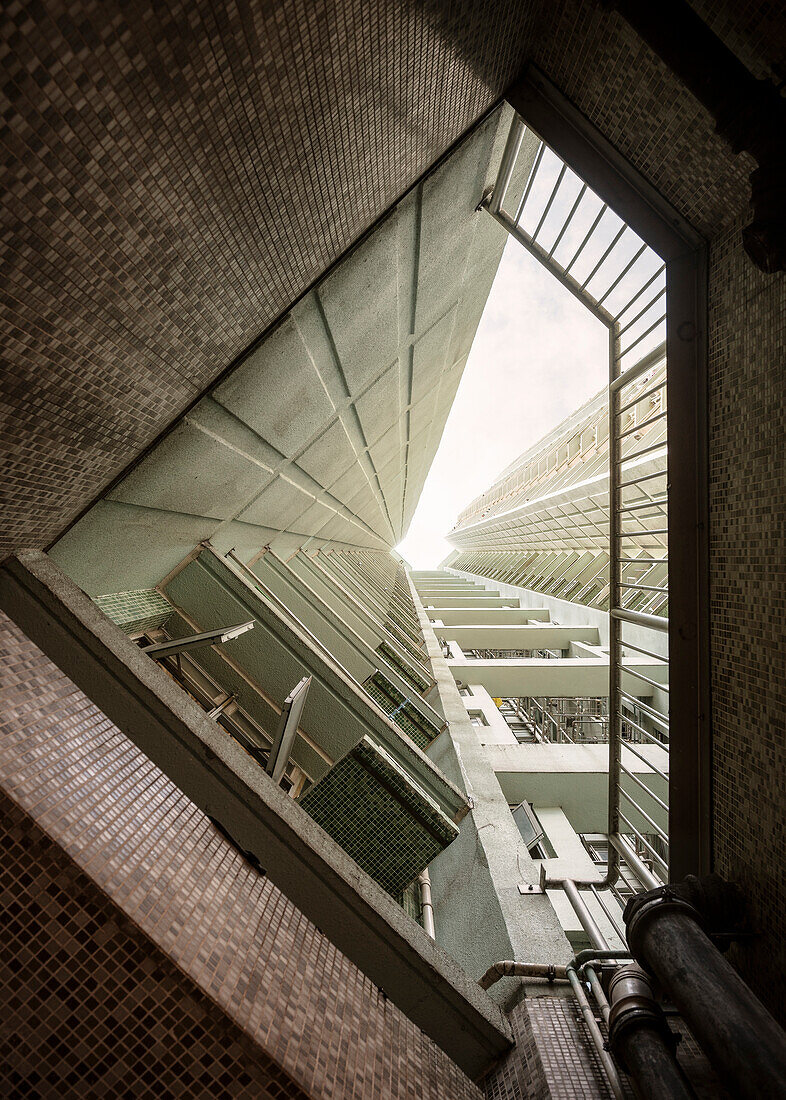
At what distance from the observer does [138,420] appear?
178 centimetres

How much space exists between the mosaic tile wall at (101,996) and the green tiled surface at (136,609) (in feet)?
5.65

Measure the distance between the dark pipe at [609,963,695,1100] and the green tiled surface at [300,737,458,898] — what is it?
1.21 metres

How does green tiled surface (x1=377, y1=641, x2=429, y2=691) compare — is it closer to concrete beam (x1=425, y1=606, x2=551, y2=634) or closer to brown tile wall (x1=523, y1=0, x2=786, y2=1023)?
brown tile wall (x1=523, y1=0, x2=786, y2=1023)

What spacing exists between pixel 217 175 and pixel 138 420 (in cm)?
78

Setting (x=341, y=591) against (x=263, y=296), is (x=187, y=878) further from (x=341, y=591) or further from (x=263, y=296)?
(x=341, y=591)

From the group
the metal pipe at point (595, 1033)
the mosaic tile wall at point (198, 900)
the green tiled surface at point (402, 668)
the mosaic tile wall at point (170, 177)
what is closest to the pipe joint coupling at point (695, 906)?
the metal pipe at point (595, 1033)

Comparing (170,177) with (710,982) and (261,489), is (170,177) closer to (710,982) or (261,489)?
(710,982)

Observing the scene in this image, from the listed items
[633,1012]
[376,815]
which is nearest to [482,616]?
[376,815]

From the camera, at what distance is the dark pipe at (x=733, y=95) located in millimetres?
1563

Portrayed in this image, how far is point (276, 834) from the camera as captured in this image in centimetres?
199

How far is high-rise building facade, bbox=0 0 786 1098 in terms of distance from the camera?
3.77ft

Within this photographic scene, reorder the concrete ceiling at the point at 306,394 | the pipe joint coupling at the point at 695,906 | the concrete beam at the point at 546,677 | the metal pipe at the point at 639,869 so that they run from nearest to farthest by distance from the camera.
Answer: the pipe joint coupling at the point at 695,906 → the concrete ceiling at the point at 306,394 → the metal pipe at the point at 639,869 → the concrete beam at the point at 546,677

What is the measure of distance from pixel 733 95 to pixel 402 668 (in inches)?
226

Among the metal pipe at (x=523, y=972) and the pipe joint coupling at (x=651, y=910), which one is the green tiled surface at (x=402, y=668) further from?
the pipe joint coupling at (x=651, y=910)
